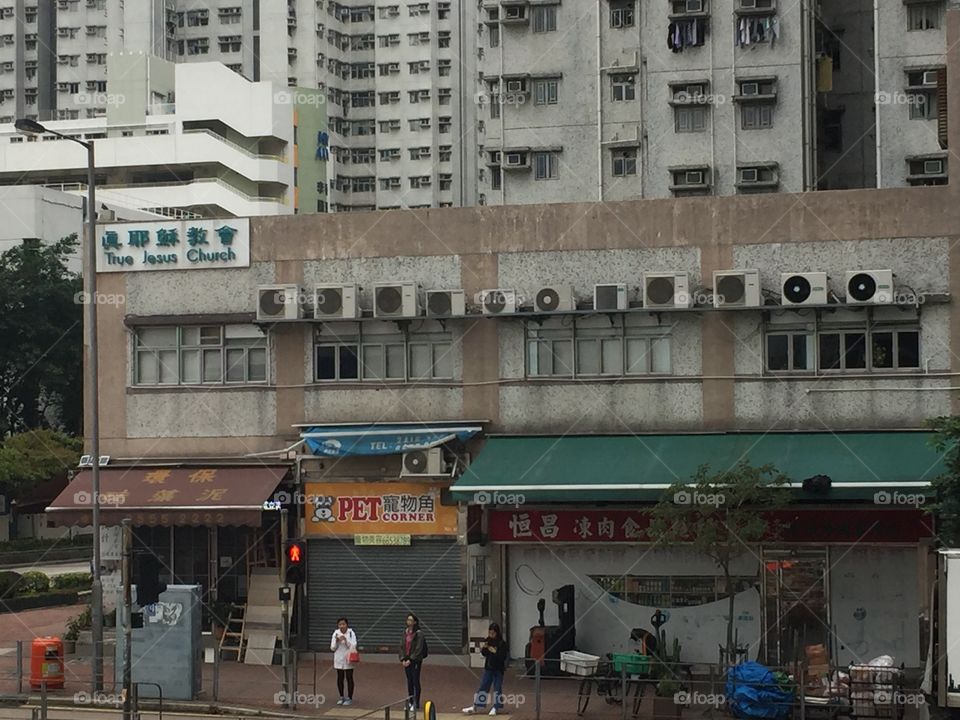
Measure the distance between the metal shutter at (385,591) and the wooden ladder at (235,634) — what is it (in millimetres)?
1374

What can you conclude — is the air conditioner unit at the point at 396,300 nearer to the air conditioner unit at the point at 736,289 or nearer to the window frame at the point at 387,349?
the window frame at the point at 387,349

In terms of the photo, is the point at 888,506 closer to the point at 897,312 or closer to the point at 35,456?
the point at 897,312

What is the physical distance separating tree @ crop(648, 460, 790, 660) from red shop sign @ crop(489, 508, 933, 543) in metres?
1.91

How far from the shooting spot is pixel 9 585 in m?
43.3

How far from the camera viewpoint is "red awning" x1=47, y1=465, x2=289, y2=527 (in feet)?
103

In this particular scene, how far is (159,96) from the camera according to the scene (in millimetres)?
105500

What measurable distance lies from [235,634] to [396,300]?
7630 mm

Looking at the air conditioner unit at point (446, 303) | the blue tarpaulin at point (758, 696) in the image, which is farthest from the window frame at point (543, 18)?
the blue tarpaulin at point (758, 696)

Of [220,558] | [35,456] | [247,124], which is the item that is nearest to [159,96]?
[247,124]

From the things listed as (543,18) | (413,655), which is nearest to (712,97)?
(543,18)

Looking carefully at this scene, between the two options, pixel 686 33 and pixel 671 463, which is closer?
pixel 671 463

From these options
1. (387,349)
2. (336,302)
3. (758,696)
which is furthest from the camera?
(387,349)

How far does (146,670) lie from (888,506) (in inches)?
536

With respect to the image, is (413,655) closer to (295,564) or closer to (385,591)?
(295,564)
